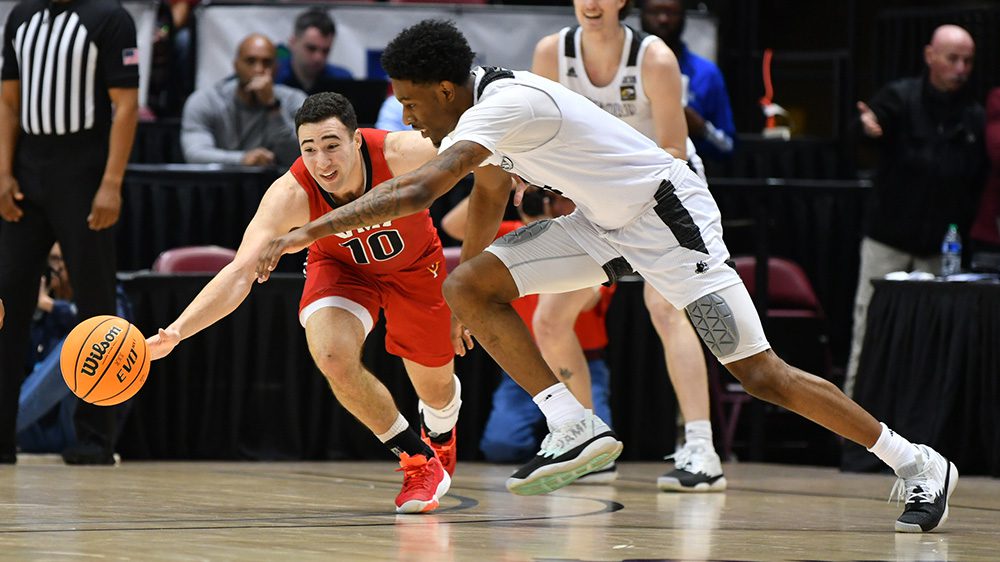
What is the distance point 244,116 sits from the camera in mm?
8695

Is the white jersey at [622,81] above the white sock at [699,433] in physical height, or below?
above

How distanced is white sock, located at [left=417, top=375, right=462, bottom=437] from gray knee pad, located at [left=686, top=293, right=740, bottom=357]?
130 centimetres

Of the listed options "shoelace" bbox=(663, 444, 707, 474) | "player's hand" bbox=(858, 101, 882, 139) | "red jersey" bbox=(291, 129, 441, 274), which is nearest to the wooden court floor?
"shoelace" bbox=(663, 444, 707, 474)

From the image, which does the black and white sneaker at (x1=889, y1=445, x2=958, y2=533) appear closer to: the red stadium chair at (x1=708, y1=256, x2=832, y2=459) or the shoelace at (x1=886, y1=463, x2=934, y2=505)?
the shoelace at (x1=886, y1=463, x2=934, y2=505)

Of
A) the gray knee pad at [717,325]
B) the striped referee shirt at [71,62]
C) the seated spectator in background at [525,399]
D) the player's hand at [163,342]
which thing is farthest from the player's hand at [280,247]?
the seated spectator in background at [525,399]

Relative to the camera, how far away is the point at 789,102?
11.8 meters

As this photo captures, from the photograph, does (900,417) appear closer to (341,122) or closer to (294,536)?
(341,122)

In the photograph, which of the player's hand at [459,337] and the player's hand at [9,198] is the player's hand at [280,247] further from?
the player's hand at [9,198]

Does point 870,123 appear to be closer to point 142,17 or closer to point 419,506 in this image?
point 419,506

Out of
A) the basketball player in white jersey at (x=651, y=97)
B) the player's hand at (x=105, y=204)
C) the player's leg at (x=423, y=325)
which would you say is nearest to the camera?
the player's leg at (x=423, y=325)

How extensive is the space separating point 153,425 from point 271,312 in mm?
821

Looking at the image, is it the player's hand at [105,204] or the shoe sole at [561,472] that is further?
the player's hand at [105,204]

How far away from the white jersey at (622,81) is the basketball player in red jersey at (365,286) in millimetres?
1035

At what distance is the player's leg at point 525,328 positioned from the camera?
14.5ft
